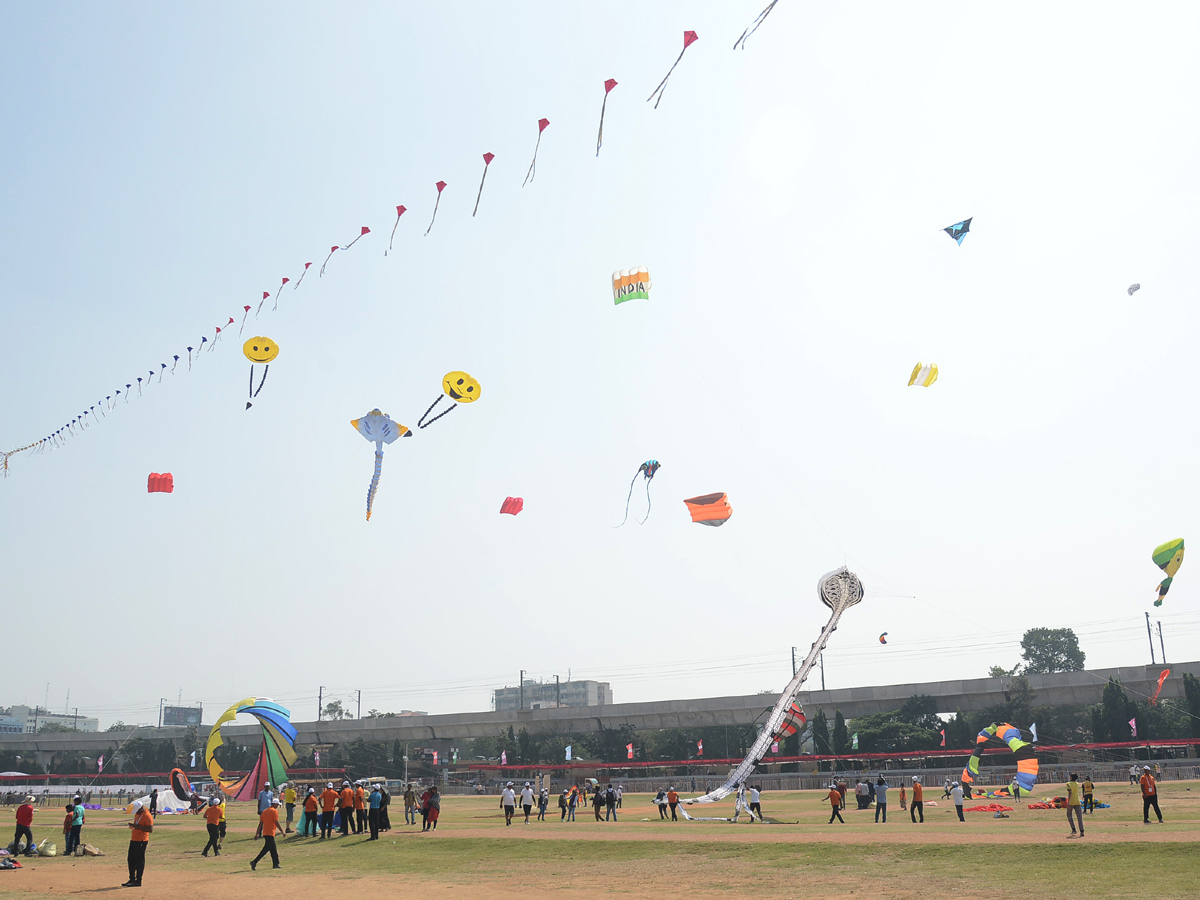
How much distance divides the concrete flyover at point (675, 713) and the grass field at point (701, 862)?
54238mm

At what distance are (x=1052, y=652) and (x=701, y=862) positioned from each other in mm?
140861

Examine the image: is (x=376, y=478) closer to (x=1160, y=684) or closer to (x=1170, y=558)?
(x=1170, y=558)

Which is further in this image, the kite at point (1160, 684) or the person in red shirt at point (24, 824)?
the kite at point (1160, 684)

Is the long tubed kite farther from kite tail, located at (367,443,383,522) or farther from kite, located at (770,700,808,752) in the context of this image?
kite tail, located at (367,443,383,522)

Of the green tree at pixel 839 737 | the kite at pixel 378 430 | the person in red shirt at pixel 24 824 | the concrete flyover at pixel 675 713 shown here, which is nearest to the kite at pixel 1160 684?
the concrete flyover at pixel 675 713

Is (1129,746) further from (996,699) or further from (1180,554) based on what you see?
(1180,554)

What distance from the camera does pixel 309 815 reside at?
1289 inches

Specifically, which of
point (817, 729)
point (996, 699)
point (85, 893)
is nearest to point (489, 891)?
point (85, 893)

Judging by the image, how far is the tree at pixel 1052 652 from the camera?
5674 inches

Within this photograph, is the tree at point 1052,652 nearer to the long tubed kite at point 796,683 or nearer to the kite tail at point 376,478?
the long tubed kite at point 796,683

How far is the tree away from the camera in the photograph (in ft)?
473

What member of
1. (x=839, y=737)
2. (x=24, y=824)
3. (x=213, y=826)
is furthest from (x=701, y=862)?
(x=839, y=737)

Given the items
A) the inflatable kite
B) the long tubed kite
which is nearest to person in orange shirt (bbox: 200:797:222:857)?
the inflatable kite

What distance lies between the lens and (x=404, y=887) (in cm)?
2147
